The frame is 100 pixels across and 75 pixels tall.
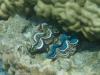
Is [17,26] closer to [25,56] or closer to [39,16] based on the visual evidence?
[39,16]

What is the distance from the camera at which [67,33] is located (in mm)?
4191

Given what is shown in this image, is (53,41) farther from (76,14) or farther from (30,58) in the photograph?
(76,14)

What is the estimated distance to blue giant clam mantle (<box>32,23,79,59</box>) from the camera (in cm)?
402

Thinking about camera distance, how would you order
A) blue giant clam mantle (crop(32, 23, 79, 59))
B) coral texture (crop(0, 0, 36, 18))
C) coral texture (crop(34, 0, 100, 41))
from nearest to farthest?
coral texture (crop(34, 0, 100, 41)) → blue giant clam mantle (crop(32, 23, 79, 59)) → coral texture (crop(0, 0, 36, 18))

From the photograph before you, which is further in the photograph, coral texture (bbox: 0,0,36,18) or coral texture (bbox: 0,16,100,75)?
coral texture (bbox: 0,0,36,18)

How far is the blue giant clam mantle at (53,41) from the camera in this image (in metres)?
4.02

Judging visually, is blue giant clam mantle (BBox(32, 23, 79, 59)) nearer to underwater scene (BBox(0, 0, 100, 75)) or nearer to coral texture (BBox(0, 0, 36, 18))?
underwater scene (BBox(0, 0, 100, 75))

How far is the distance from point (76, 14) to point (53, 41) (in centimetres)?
63

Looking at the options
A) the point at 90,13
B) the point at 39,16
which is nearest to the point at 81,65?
the point at 90,13

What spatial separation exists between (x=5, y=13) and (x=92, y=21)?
1980mm

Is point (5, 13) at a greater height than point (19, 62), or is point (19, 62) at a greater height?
point (5, 13)

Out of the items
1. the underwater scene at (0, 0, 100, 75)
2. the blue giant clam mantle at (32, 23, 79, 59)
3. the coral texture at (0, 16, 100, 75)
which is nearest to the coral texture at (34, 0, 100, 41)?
the underwater scene at (0, 0, 100, 75)

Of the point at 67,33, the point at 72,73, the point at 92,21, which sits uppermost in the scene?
the point at 92,21

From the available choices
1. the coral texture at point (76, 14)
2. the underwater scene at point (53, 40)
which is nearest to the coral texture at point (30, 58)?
the underwater scene at point (53, 40)
